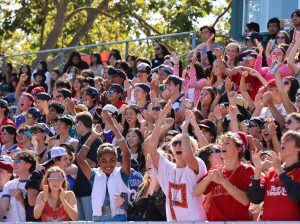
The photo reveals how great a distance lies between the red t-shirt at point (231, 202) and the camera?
447 inches

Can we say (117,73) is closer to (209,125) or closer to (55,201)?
(209,125)

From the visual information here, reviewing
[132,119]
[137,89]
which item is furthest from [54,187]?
[137,89]

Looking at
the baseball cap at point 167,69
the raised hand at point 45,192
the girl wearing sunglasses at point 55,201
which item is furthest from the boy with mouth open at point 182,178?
the baseball cap at point 167,69

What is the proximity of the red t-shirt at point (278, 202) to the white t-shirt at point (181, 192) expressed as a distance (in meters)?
0.91

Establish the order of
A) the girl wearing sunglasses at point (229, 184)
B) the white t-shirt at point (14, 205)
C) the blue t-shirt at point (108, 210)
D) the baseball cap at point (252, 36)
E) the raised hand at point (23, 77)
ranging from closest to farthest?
the girl wearing sunglasses at point (229, 184), the blue t-shirt at point (108, 210), the white t-shirt at point (14, 205), the baseball cap at point (252, 36), the raised hand at point (23, 77)

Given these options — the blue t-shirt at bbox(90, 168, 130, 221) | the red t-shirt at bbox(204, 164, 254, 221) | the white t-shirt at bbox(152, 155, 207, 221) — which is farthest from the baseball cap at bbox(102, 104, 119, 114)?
the red t-shirt at bbox(204, 164, 254, 221)

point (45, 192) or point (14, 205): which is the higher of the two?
point (45, 192)

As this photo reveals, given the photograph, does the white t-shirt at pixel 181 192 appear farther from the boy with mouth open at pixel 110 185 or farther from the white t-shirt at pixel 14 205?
the white t-shirt at pixel 14 205

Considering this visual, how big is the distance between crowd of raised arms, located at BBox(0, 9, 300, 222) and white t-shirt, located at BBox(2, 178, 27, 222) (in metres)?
0.01

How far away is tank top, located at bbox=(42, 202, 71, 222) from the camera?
13117 millimetres

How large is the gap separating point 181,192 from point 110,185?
176 cm

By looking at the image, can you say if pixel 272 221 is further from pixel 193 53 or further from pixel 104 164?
pixel 193 53

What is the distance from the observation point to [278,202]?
35.7 ft

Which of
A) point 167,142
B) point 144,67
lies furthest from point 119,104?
point 167,142
